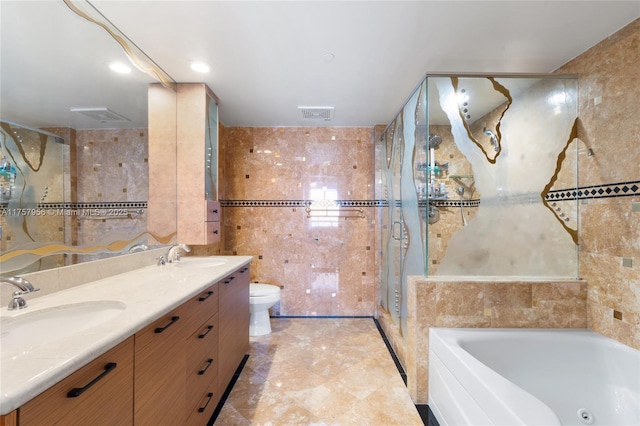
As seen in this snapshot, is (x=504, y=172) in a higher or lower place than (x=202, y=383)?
higher

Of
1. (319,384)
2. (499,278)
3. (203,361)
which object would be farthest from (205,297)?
(499,278)

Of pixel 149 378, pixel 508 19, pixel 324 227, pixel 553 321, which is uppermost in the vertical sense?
pixel 508 19

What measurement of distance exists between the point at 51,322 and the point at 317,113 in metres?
2.37

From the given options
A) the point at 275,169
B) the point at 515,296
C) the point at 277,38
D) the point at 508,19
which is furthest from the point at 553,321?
the point at 275,169

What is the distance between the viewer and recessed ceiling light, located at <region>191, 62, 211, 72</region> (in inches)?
70.6

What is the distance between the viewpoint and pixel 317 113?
260cm

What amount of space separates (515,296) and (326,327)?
1.74 meters

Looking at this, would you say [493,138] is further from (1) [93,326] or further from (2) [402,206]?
(1) [93,326]

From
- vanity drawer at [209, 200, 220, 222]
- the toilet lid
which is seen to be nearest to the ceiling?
vanity drawer at [209, 200, 220, 222]

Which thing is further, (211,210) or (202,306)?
(211,210)

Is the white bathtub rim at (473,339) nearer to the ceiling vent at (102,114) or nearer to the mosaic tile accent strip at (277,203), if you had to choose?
the mosaic tile accent strip at (277,203)

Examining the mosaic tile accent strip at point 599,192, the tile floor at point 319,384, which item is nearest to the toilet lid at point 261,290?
the tile floor at point 319,384

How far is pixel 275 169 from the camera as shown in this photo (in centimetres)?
301

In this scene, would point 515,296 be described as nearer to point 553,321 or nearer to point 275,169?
point 553,321
